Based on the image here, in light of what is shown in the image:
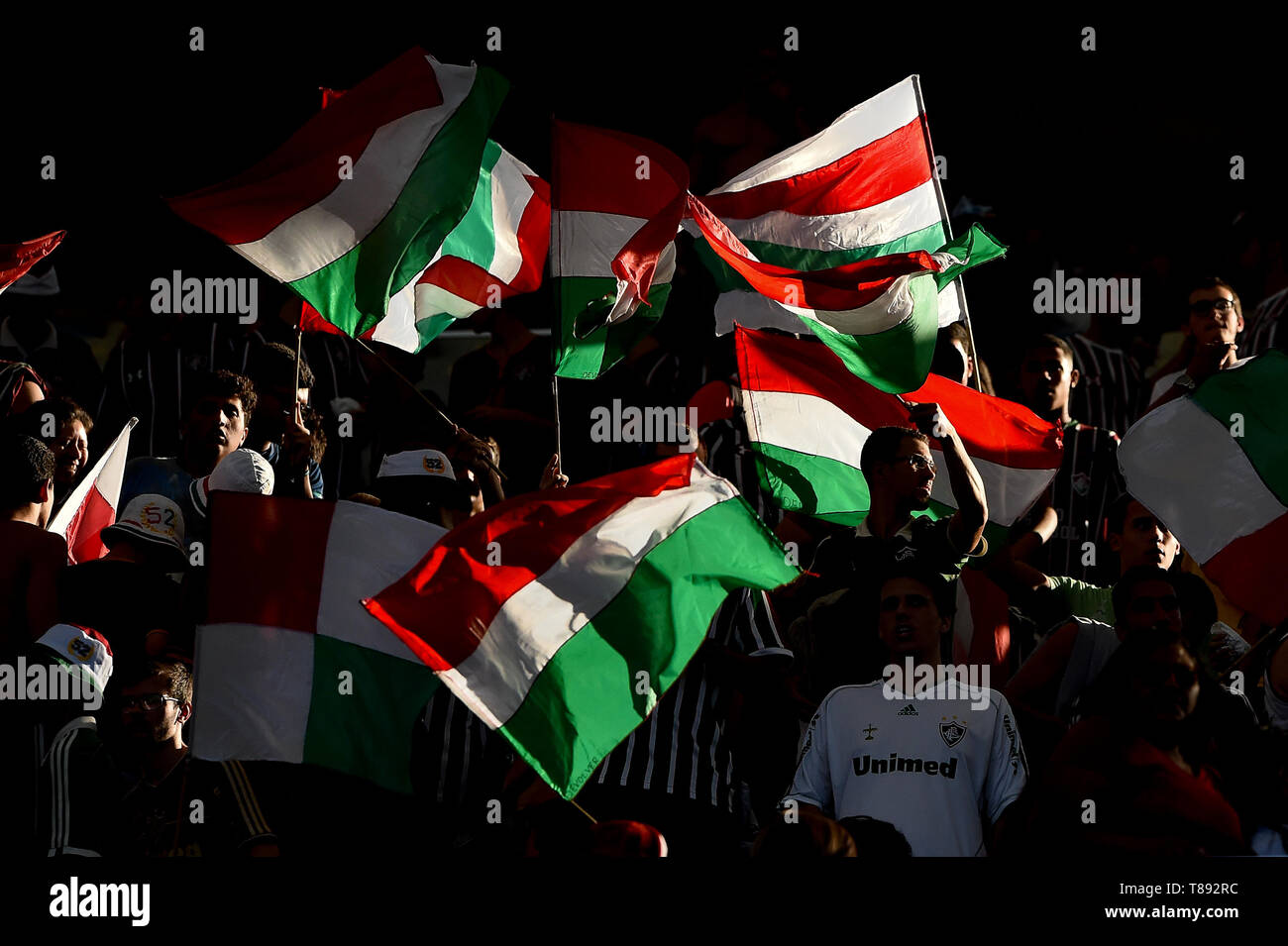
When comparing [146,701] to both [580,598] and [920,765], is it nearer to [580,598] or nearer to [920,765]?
[580,598]

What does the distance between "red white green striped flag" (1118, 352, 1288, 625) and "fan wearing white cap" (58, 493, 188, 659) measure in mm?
3351

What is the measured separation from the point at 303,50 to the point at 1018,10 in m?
3.94

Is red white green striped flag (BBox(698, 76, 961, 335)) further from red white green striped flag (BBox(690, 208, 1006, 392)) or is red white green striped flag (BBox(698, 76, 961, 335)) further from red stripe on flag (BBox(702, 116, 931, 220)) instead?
red white green striped flag (BBox(690, 208, 1006, 392))

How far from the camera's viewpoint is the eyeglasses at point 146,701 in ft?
21.9

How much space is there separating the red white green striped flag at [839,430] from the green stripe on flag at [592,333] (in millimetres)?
470

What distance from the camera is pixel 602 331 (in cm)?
795

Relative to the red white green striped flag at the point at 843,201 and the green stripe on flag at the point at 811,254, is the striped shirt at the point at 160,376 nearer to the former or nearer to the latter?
the green stripe on flag at the point at 811,254

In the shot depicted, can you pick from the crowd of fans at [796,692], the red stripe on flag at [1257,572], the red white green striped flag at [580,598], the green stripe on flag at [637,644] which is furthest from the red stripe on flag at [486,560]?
the red stripe on flag at [1257,572]

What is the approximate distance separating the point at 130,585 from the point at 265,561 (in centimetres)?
62

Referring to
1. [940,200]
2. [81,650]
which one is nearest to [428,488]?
[81,650]

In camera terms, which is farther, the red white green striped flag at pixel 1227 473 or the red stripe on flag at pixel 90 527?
the red stripe on flag at pixel 90 527

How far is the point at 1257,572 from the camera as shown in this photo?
284 inches

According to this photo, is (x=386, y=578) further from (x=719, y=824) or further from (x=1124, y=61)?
(x=1124, y=61)
